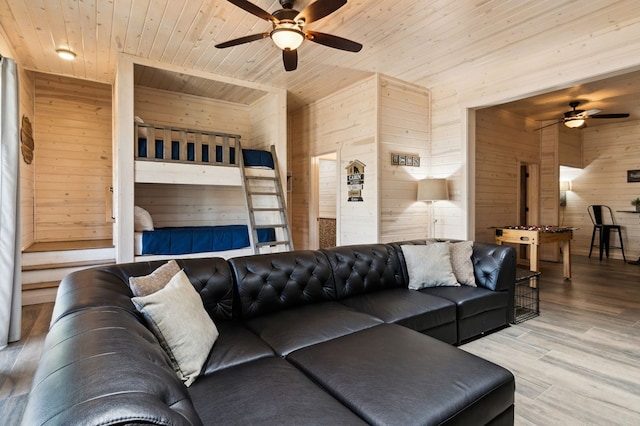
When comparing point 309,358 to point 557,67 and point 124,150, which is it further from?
point 557,67

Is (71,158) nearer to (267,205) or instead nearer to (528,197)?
(267,205)

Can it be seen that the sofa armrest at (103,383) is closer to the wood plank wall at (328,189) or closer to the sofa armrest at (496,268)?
the sofa armrest at (496,268)

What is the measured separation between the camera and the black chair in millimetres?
7332

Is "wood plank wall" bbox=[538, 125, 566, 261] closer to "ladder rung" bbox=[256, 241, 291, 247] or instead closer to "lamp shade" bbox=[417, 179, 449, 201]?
"lamp shade" bbox=[417, 179, 449, 201]

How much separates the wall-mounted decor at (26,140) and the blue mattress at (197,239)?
2.08 m

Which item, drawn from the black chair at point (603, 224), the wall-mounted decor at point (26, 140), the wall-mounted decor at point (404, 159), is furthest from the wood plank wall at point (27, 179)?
the black chair at point (603, 224)

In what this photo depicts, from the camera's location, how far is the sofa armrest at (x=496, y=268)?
311 cm

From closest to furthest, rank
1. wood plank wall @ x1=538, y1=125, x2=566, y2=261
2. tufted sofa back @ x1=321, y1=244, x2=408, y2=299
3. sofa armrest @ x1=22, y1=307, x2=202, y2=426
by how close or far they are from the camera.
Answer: sofa armrest @ x1=22, y1=307, x2=202, y2=426, tufted sofa back @ x1=321, y1=244, x2=408, y2=299, wood plank wall @ x1=538, y1=125, x2=566, y2=261

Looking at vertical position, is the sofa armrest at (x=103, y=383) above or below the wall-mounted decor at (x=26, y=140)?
below

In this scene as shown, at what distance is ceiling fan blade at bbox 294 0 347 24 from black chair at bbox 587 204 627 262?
7.94m

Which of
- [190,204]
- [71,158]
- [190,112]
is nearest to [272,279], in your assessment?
[190,204]

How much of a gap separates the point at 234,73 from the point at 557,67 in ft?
13.3

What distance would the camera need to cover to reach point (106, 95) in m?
5.86

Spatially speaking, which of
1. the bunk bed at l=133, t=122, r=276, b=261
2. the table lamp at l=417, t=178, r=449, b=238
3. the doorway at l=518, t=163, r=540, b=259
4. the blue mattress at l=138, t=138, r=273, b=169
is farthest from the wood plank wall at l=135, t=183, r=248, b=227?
the doorway at l=518, t=163, r=540, b=259
